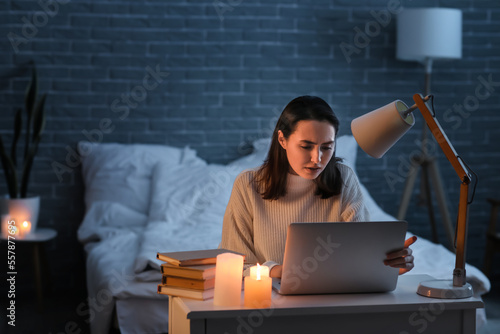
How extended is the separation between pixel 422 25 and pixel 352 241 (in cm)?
250

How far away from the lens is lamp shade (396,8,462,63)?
11.9ft

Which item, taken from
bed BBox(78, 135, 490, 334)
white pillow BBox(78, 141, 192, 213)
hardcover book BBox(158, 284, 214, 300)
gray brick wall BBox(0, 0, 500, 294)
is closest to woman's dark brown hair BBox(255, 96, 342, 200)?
hardcover book BBox(158, 284, 214, 300)

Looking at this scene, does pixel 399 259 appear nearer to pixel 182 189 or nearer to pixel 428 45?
pixel 182 189

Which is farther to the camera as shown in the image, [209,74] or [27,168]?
[209,74]

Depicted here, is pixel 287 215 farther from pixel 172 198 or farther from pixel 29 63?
pixel 29 63

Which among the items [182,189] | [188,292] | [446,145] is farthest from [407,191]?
[188,292]

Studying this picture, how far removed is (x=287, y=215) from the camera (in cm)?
197

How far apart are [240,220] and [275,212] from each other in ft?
0.37

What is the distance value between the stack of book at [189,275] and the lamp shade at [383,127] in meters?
0.49

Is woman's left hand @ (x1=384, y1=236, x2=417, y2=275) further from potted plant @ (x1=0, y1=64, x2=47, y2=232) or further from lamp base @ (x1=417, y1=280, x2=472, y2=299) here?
potted plant @ (x1=0, y1=64, x2=47, y2=232)

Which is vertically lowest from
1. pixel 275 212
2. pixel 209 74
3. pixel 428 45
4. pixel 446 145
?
pixel 275 212

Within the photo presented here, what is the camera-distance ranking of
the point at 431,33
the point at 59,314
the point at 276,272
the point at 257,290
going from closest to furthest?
the point at 257,290 < the point at 276,272 < the point at 59,314 < the point at 431,33

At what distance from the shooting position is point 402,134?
154 cm

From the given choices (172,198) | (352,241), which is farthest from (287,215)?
(172,198)
